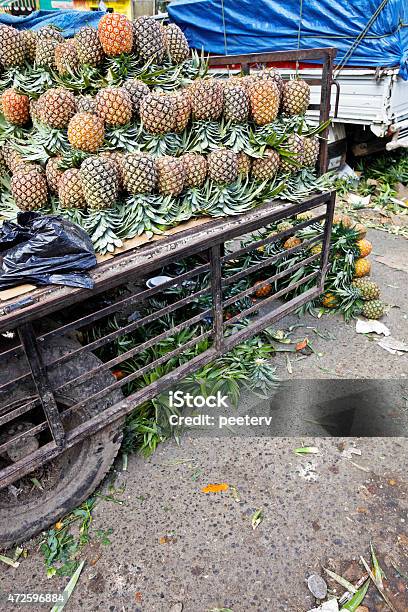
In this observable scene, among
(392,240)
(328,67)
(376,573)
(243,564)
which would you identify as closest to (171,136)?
(328,67)

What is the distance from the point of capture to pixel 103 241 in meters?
2.57

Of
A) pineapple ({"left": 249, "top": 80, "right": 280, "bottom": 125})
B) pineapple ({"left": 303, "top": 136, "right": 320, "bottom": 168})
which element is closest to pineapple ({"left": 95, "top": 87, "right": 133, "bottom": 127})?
pineapple ({"left": 249, "top": 80, "right": 280, "bottom": 125})

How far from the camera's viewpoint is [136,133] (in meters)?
3.07

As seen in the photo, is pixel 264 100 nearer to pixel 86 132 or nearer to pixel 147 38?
pixel 147 38

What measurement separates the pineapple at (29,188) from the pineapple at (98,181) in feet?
1.28

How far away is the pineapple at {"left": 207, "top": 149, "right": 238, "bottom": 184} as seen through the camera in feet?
9.91

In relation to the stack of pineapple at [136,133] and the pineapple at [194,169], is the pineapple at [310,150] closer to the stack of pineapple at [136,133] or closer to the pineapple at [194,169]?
the stack of pineapple at [136,133]

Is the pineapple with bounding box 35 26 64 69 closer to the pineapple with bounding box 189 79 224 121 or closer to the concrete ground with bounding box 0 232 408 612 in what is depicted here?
the pineapple with bounding box 189 79 224 121

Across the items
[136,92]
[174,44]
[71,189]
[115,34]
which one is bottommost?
[71,189]

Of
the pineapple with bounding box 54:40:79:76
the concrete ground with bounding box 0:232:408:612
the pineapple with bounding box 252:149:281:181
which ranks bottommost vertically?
the concrete ground with bounding box 0:232:408:612

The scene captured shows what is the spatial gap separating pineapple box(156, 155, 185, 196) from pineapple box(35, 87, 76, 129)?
712 millimetres

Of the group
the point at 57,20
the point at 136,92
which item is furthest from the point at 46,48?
the point at 57,20

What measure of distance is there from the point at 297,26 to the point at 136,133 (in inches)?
224

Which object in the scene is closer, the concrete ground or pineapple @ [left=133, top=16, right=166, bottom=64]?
the concrete ground
